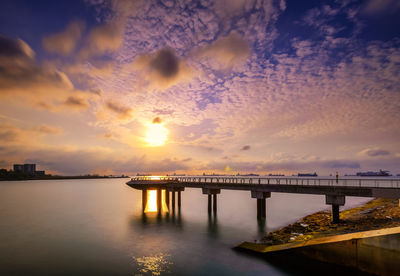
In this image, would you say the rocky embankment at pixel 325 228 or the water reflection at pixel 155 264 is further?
the rocky embankment at pixel 325 228

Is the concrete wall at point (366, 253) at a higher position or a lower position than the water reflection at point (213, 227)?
higher

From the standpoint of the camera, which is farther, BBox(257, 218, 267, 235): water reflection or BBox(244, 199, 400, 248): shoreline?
BBox(257, 218, 267, 235): water reflection

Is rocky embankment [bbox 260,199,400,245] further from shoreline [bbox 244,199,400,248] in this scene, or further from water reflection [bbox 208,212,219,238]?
water reflection [bbox 208,212,219,238]

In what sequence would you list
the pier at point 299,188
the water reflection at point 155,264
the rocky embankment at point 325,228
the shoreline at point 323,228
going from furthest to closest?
the pier at point 299,188 < the rocky embankment at point 325,228 < the shoreline at point 323,228 < the water reflection at point 155,264

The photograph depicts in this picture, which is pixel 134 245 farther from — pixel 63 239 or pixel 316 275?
pixel 316 275

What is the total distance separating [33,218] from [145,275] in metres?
40.1

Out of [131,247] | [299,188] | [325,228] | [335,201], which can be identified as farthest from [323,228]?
→ [131,247]

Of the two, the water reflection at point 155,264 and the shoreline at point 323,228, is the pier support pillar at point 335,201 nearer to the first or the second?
the shoreline at point 323,228

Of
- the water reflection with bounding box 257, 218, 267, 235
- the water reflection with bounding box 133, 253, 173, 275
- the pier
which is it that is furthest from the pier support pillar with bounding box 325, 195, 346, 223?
the water reflection with bounding box 133, 253, 173, 275

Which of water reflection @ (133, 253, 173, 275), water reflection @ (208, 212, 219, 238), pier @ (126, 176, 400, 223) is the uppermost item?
pier @ (126, 176, 400, 223)

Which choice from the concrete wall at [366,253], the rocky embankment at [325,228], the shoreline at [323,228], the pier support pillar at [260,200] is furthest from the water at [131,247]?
the rocky embankment at [325,228]

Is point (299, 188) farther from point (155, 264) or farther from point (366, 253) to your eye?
point (155, 264)

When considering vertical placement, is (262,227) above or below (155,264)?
below

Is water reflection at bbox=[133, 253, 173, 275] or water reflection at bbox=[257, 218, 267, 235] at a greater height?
water reflection at bbox=[133, 253, 173, 275]
